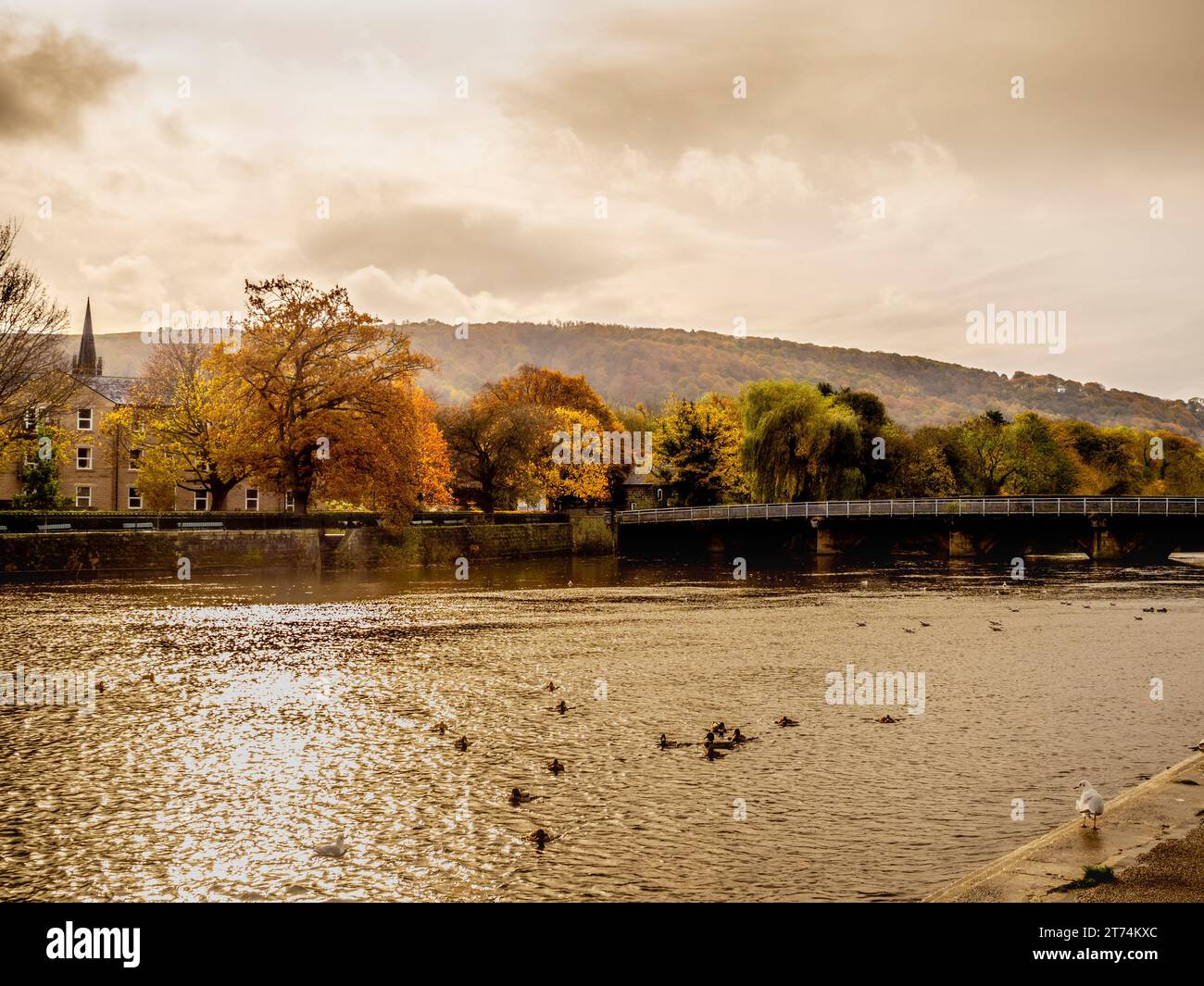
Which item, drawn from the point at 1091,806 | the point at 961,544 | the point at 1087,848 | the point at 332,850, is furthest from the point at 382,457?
the point at 1087,848

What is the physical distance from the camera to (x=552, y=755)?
12891mm

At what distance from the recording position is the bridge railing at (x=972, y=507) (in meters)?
69.9

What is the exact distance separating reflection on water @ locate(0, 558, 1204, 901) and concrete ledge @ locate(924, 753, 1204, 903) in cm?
88

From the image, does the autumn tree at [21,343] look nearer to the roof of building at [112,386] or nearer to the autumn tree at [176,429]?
the autumn tree at [176,429]

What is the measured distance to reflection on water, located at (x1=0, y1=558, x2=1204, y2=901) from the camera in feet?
28.6

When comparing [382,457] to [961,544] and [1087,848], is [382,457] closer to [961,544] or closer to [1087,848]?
[961,544]

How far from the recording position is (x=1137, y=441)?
4850 inches

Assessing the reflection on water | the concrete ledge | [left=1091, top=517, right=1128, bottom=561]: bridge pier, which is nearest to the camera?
the concrete ledge

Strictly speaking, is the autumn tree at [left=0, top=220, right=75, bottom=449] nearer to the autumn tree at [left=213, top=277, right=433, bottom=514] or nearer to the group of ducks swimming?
the autumn tree at [left=213, top=277, right=433, bottom=514]

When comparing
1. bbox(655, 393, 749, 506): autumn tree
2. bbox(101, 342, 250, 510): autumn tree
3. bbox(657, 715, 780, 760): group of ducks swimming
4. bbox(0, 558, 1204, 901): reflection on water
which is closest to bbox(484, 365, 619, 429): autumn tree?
bbox(655, 393, 749, 506): autumn tree

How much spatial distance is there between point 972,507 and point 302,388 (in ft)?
152

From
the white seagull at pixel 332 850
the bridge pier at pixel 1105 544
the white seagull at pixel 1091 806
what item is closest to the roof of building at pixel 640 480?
the bridge pier at pixel 1105 544
